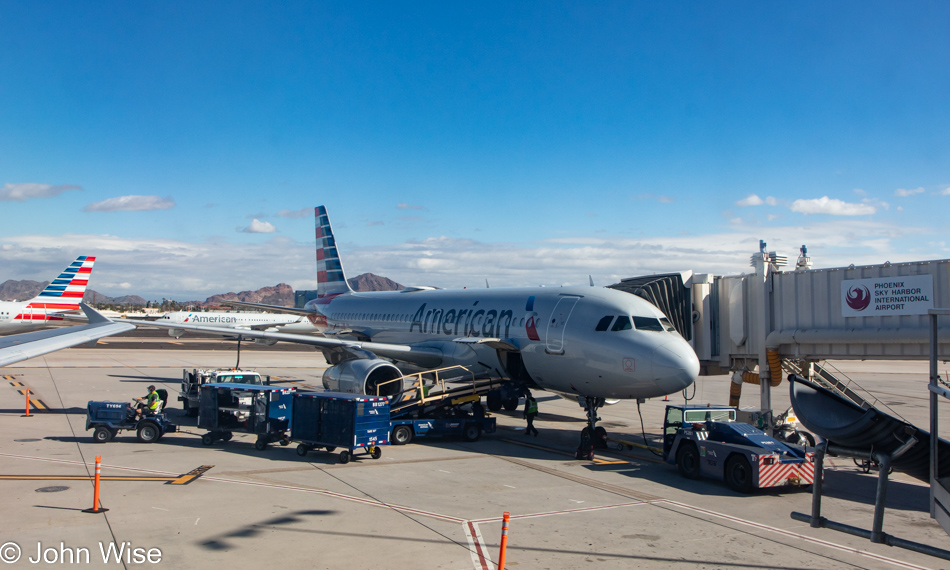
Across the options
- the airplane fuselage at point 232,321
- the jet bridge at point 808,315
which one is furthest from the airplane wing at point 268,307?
the airplane fuselage at point 232,321

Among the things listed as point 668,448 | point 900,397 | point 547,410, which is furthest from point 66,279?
point 900,397

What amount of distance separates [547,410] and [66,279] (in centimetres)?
3043

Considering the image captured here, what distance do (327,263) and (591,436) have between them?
26727mm

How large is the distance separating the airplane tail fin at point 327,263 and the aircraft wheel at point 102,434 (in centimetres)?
2268

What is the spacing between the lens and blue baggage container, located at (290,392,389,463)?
687 inches

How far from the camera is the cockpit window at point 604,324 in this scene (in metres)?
19.6

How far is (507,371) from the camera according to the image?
23234mm

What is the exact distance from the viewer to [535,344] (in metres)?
21.7

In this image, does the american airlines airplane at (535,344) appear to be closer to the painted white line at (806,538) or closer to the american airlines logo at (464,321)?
the american airlines logo at (464,321)

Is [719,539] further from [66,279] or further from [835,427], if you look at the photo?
[66,279]

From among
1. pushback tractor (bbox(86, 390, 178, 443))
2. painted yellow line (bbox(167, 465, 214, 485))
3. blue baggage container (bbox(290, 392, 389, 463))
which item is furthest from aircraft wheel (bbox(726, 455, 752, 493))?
pushback tractor (bbox(86, 390, 178, 443))

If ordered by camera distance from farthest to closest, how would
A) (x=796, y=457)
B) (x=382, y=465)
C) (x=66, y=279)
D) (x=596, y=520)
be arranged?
(x=66, y=279), (x=382, y=465), (x=796, y=457), (x=596, y=520)
